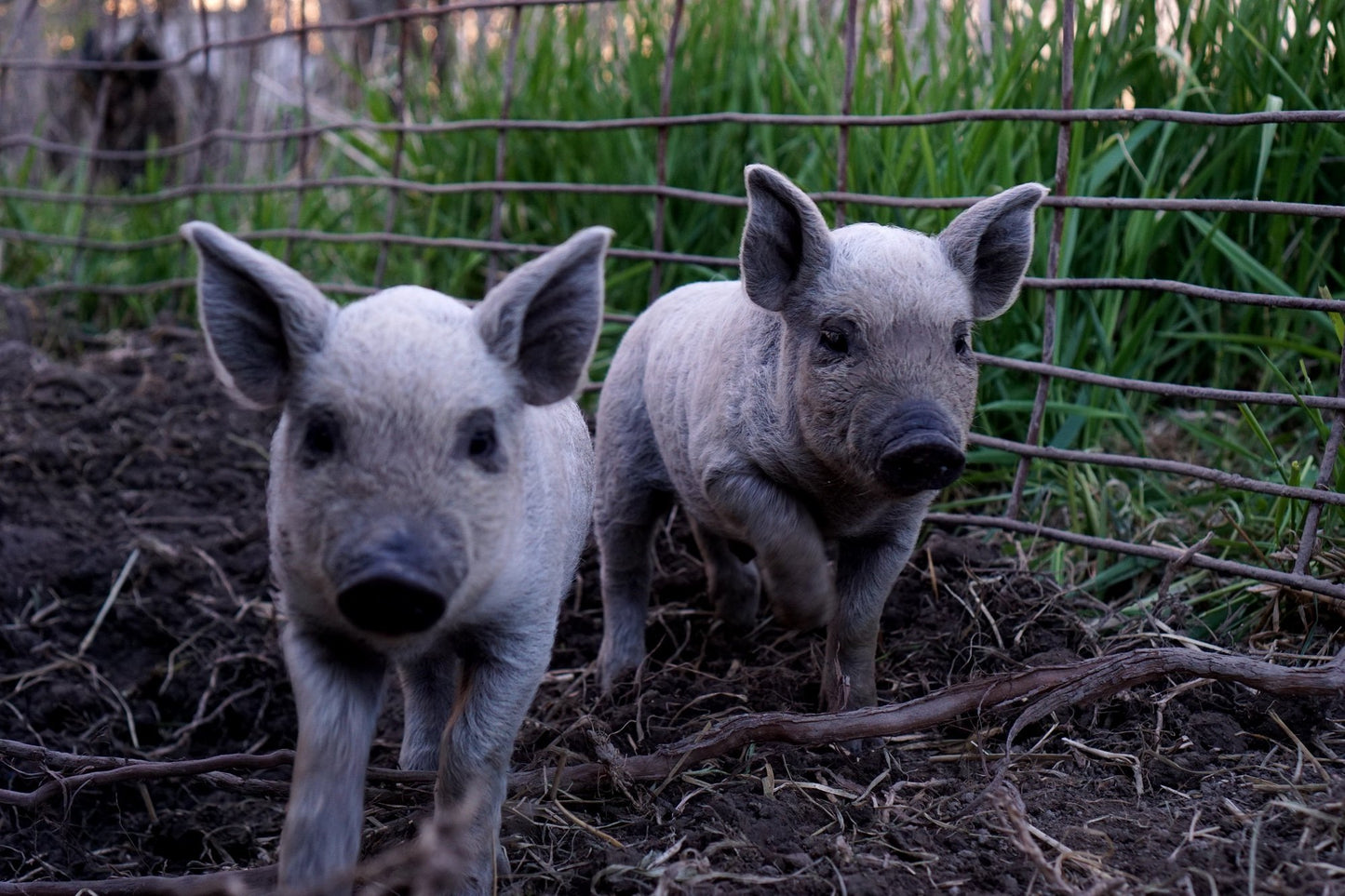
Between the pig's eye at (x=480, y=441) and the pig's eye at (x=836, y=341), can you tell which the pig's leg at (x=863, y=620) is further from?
the pig's eye at (x=480, y=441)

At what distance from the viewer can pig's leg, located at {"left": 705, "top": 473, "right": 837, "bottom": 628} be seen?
3229 mm

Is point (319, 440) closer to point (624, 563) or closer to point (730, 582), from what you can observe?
point (624, 563)

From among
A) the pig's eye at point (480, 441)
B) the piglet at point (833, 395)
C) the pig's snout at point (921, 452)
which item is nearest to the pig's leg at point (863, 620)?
the piglet at point (833, 395)

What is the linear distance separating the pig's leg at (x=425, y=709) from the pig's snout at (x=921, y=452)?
1182 mm

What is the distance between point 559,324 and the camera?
2650mm

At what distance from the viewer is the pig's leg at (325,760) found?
2.38 metres

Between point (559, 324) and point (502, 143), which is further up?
point (502, 143)

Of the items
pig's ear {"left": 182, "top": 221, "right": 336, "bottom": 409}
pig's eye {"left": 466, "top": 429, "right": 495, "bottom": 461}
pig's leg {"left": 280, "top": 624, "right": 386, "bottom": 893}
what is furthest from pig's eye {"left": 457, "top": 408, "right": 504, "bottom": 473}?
pig's leg {"left": 280, "top": 624, "right": 386, "bottom": 893}

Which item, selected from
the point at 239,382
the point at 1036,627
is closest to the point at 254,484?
the point at 239,382

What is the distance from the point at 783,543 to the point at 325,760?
51.7 inches

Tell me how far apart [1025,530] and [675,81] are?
9.42 feet

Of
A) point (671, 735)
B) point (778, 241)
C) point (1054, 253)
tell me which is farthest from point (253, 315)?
point (1054, 253)

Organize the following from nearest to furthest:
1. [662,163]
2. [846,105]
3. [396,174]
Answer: [846,105] < [662,163] < [396,174]

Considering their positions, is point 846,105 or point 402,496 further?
point 846,105
